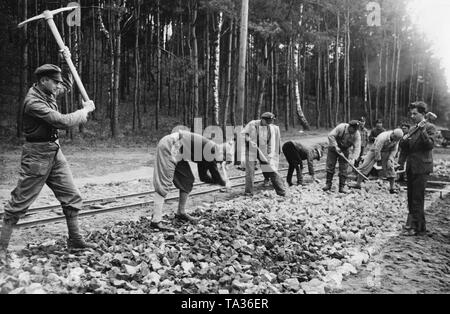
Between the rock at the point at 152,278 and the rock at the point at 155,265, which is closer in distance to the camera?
the rock at the point at 152,278

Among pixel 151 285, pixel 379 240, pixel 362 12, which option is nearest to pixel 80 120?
pixel 151 285

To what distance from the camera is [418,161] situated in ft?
22.0

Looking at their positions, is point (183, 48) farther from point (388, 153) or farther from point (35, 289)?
point (35, 289)

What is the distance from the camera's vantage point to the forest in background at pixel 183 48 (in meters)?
20.6

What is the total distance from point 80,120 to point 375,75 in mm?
44043

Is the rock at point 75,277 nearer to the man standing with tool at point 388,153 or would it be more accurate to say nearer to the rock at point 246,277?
the rock at point 246,277

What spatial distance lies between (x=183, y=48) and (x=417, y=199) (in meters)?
26.9

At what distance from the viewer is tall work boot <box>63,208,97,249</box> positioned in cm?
474

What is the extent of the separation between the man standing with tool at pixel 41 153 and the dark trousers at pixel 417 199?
553cm

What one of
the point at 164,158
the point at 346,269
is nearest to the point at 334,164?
the point at 346,269

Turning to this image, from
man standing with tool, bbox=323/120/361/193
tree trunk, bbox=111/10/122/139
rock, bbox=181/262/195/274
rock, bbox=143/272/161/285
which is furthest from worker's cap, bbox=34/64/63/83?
tree trunk, bbox=111/10/122/139

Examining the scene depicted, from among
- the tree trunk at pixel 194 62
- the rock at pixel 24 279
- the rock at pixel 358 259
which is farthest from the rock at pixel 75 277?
the tree trunk at pixel 194 62

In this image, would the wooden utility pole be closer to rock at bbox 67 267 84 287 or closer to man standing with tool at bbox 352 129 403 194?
man standing with tool at bbox 352 129 403 194
